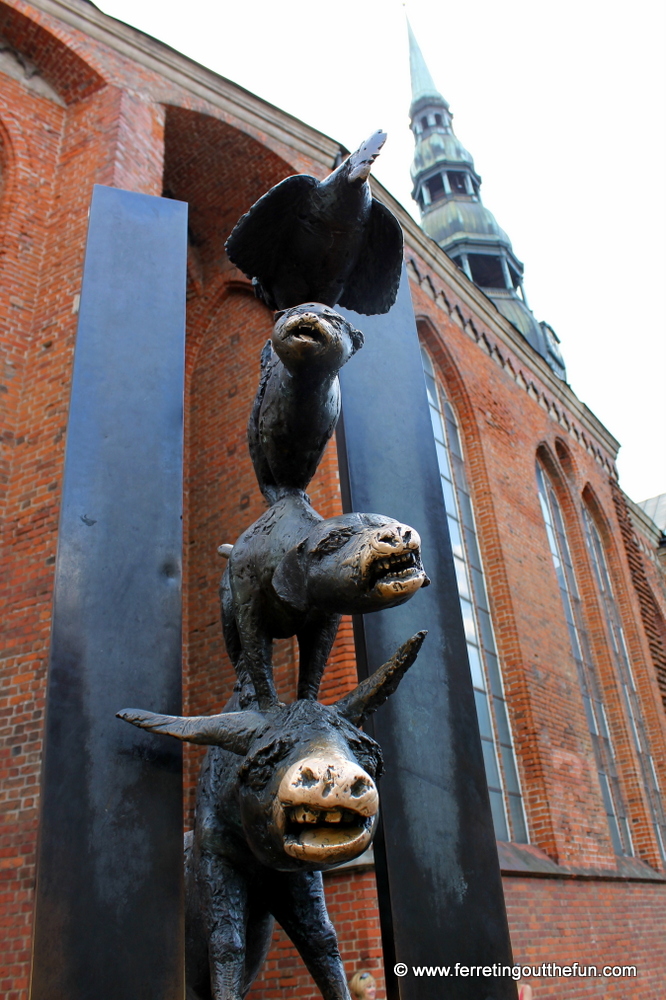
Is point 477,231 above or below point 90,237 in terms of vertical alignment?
above

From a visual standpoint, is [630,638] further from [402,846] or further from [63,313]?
[402,846]

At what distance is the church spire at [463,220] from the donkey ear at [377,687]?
65.6 ft

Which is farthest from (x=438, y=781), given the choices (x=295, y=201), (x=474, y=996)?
(x=295, y=201)

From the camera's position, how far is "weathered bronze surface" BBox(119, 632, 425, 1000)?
1161 mm

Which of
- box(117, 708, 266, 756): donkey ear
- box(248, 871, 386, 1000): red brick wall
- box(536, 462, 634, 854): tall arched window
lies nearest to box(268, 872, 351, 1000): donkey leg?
box(117, 708, 266, 756): donkey ear

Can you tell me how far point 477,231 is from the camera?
2362cm

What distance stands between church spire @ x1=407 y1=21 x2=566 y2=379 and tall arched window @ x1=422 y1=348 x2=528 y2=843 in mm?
10009

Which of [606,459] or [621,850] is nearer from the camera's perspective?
[621,850]

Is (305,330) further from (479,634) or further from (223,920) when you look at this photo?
(479,634)

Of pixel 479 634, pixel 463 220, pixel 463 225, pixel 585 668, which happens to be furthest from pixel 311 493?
pixel 463 220

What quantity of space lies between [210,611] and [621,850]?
7806mm

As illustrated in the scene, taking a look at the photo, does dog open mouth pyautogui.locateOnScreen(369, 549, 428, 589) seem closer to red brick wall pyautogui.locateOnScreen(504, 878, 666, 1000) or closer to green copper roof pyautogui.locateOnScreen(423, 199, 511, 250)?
red brick wall pyautogui.locateOnScreen(504, 878, 666, 1000)

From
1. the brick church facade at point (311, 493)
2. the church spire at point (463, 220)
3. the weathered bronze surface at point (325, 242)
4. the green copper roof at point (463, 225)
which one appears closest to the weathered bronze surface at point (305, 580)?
the weathered bronze surface at point (325, 242)

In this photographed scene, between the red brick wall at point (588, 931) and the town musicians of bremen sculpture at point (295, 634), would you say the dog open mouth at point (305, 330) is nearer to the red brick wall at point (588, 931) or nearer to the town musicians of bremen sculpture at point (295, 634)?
the town musicians of bremen sculpture at point (295, 634)
